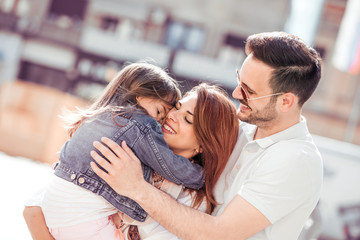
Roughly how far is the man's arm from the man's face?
19.4 inches

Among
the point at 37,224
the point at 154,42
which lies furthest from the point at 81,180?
the point at 154,42

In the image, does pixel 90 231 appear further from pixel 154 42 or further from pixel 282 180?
pixel 154 42

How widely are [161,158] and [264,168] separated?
1.67ft

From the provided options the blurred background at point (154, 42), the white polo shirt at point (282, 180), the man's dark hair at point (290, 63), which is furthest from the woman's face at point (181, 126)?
the blurred background at point (154, 42)

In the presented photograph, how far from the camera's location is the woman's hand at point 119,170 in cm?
188

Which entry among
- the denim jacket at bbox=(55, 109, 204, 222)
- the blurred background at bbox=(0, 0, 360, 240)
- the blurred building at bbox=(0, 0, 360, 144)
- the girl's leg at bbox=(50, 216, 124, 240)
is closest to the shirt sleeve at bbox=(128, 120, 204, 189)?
the denim jacket at bbox=(55, 109, 204, 222)

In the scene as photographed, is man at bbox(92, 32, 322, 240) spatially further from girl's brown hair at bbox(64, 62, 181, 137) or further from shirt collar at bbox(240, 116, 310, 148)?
girl's brown hair at bbox(64, 62, 181, 137)

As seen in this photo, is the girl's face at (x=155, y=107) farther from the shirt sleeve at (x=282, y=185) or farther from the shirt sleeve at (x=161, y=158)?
the shirt sleeve at (x=282, y=185)

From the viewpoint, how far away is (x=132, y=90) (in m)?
2.20

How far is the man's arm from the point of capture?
186cm

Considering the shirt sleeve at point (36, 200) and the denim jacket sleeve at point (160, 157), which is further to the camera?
the shirt sleeve at point (36, 200)

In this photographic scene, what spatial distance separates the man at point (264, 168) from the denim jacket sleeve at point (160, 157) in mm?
78

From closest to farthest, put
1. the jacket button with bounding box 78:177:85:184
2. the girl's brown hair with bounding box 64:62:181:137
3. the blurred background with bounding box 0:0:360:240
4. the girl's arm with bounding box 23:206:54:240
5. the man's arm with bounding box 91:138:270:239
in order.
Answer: the man's arm with bounding box 91:138:270:239 < the jacket button with bounding box 78:177:85:184 < the girl's arm with bounding box 23:206:54:240 < the girl's brown hair with bounding box 64:62:181:137 < the blurred background with bounding box 0:0:360:240

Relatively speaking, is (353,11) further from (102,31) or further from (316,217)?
(316,217)
